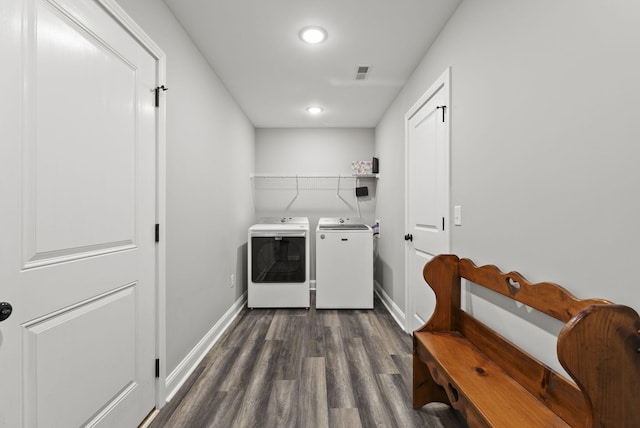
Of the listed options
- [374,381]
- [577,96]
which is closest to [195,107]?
[577,96]

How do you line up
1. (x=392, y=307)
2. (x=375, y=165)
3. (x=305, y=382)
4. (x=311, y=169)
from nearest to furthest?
(x=305, y=382), (x=392, y=307), (x=375, y=165), (x=311, y=169)

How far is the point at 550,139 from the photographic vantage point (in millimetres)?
1074

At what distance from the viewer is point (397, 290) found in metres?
3.02

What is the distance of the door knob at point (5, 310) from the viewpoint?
83cm

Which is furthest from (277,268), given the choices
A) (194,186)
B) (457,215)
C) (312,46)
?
(312,46)

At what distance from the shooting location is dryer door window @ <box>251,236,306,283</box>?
3316mm

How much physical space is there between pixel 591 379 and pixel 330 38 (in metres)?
2.21

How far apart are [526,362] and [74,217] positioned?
6.06 ft

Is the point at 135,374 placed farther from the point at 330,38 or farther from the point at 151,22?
the point at 330,38

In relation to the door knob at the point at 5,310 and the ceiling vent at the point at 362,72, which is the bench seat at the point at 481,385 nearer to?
the door knob at the point at 5,310

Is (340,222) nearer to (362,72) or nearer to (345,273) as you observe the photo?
(345,273)

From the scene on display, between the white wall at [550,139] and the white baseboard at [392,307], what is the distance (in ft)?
4.25

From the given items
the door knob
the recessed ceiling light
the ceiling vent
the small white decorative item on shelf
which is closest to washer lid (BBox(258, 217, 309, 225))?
the small white decorative item on shelf

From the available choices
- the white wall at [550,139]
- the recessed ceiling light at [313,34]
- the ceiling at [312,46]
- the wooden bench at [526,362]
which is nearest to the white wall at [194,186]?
the ceiling at [312,46]
